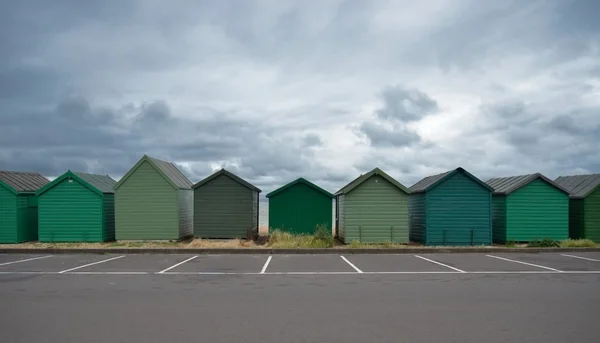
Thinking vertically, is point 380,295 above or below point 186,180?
below

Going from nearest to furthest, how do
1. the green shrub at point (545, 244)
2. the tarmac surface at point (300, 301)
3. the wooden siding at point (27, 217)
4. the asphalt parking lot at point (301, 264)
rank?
the tarmac surface at point (300, 301) → the asphalt parking lot at point (301, 264) → the green shrub at point (545, 244) → the wooden siding at point (27, 217)

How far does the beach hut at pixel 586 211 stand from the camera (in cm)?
2488

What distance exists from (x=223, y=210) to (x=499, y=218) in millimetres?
13313

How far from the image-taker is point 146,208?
2445 cm

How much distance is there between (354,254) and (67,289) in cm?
1169

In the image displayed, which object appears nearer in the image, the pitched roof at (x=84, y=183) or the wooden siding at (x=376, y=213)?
the wooden siding at (x=376, y=213)

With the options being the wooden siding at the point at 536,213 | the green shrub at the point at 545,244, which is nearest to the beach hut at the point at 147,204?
the wooden siding at the point at 536,213

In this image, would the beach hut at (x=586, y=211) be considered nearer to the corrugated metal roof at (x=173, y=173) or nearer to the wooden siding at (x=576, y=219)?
the wooden siding at (x=576, y=219)

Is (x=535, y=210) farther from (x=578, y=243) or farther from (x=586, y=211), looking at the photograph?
A: (x=586, y=211)

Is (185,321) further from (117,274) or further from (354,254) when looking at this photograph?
(354,254)

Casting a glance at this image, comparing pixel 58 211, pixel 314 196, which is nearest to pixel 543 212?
pixel 314 196

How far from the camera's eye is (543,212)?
957 inches

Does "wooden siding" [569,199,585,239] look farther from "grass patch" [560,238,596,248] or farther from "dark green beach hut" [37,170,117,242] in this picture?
"dark green beach hut" [37,170,117,242]

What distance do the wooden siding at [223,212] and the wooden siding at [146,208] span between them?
1.15 meters
